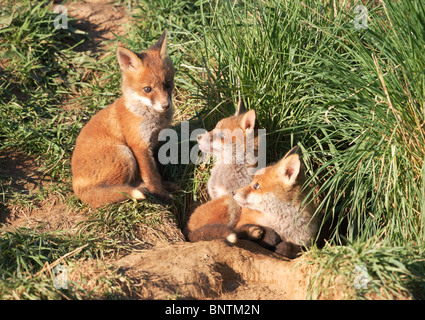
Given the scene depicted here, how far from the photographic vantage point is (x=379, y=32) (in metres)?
4.73

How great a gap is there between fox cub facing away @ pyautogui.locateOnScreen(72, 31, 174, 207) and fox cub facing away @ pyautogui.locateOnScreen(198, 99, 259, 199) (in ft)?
2.06

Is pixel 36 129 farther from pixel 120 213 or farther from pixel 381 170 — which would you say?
pixel 381 170

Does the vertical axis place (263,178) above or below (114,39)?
below

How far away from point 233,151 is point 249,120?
39 cm

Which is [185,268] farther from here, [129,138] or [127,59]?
[127,59]

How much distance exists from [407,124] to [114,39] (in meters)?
4.80

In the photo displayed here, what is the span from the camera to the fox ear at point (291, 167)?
4566mm

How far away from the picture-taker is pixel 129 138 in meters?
5.55

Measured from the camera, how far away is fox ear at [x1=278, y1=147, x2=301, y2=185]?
4566 millimetres

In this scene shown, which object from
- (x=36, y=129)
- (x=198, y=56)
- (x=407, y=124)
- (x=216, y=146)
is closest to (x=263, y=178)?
(x=216, y=146)

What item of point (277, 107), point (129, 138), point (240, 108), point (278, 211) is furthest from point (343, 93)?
point (129, 138)

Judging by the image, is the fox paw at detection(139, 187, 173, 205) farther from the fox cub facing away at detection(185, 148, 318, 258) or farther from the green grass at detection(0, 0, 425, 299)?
the fox cub facing away at detection(185, 148, 318, 258)

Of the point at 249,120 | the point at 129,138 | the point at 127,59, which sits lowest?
the point at 129,138

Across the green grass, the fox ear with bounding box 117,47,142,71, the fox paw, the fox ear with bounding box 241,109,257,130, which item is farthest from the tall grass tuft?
the fox paw
